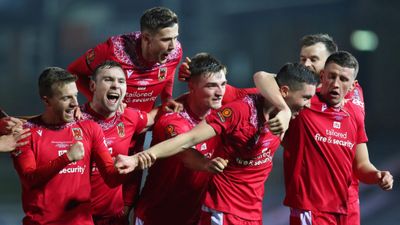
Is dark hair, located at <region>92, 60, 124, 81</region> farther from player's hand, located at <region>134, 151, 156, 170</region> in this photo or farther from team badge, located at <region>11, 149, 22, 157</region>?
player's hand, located at <region>134, 151, 156, 170</region>

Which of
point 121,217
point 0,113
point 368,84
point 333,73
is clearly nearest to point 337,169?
point 333,73

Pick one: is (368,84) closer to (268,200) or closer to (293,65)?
(268,200)

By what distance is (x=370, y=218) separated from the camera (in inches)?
330

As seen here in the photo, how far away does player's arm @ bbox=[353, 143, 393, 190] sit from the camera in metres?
4.61

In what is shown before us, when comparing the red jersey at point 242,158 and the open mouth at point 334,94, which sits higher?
the open mouth at point 334,94

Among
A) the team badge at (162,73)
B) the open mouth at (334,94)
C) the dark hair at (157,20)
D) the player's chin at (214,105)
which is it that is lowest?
the player's chin at (214,105)

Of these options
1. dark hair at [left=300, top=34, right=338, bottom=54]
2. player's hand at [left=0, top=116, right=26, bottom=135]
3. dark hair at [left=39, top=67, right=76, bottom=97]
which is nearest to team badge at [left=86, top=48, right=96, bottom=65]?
dark hair at [left=39, top=67, right=76, bottom=97]

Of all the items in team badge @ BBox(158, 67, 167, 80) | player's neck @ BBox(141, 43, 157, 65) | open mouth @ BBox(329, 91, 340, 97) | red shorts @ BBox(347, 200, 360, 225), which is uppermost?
player's neck @ BBox(141, 43, 157, 65)

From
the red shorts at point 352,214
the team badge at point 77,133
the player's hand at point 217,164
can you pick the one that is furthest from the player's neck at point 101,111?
the red shorts at point 352,214

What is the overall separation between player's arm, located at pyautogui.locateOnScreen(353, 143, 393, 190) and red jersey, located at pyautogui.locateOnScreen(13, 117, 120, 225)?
5.27 ft

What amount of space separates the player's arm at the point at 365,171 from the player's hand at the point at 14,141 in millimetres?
2053

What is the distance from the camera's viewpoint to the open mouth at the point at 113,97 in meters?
4.55

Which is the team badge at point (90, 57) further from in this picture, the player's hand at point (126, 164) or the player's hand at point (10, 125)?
the player's hand at point (126, 164)

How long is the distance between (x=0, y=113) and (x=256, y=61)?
6.60 meters
